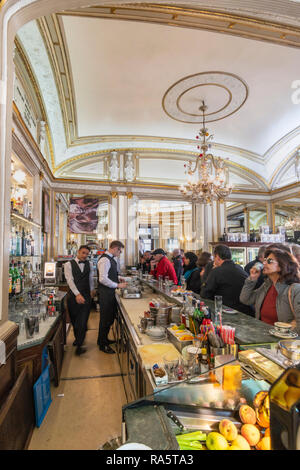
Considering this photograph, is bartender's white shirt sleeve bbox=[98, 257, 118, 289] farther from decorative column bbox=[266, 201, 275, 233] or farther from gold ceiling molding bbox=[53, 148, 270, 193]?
decorative column bbox=[266, 201, 275, 233]

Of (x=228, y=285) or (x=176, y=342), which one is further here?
(x=228, y=285)

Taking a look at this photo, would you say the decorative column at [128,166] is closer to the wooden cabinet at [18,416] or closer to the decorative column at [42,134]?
the decorative column at [42,134]

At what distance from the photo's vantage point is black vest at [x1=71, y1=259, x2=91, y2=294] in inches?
159

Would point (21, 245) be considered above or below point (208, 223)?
below

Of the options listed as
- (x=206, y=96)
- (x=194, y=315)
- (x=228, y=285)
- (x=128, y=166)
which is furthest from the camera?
(x=128, y=166)

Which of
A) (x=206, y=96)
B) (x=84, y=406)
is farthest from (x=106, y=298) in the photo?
(x=206, y=96)

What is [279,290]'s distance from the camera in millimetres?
2113

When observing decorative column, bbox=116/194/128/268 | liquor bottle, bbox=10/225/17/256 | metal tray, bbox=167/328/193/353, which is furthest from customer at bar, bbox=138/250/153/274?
metal tray, bbox=167/328/193/353

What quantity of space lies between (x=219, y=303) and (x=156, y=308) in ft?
2.32

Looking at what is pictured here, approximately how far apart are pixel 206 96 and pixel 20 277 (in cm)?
539

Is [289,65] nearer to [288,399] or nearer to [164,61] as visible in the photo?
[164,61]

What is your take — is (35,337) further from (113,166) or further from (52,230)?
(113,166)

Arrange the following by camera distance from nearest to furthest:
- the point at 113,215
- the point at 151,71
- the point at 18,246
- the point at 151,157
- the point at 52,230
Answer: the point at 18,246 < the point at 151,71 < the point at 52,230 < the point at 113,215 < the point at 151,157

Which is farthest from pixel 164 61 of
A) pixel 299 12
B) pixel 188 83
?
pixel 299 12
